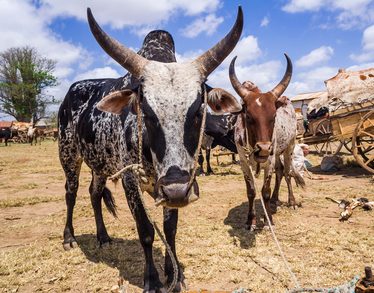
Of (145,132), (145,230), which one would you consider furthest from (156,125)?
(145,230)

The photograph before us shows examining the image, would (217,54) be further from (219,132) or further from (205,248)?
(219,132)

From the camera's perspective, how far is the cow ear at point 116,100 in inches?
107

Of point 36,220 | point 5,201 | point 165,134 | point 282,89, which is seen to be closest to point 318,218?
point 282,89

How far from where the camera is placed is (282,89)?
196 inches

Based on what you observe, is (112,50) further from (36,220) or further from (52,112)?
(52,112)

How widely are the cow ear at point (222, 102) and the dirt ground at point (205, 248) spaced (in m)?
1.68

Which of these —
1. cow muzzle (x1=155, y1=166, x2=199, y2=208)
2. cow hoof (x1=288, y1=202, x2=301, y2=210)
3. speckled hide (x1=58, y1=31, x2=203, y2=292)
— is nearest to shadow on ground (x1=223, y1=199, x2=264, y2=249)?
cow hoof (x1=288, y1=202, x2=301, y2=210)

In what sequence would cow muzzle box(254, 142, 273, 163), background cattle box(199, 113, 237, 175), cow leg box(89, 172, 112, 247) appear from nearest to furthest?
cow muzzle box(254, 142, 273, 163), cow leg box(89, 172, 112, 247), background cattle box(199, 113, 237, 175)

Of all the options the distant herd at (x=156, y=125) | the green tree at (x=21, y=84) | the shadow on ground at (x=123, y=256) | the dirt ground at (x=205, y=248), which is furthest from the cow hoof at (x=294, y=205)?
the green tree at (x=21, y=84)

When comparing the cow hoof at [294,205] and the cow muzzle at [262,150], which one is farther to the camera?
the cow hoof at [294,205]

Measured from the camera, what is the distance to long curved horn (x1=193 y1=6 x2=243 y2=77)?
2611mm

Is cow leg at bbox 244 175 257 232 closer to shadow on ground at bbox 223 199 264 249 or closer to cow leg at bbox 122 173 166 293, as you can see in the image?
shadow on ground at bbox 223 199 264 249

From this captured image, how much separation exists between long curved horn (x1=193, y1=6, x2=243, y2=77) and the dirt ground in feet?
6.72

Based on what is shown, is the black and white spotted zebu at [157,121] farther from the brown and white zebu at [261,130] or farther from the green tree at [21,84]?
the green tree at [21,84]
